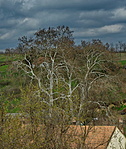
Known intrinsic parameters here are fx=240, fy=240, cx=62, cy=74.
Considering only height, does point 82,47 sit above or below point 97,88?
above

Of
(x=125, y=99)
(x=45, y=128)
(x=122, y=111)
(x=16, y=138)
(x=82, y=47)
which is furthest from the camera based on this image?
(x=125, y=99)

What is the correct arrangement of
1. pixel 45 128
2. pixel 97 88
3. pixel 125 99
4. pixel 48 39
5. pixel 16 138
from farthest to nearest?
pixel 125 99 → pixel 48 39 → pixel 97 88 → pixel 45 128 → pixel 16 138

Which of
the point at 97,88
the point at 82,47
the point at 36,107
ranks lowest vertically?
the point at 97,88

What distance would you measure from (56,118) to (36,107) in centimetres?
88

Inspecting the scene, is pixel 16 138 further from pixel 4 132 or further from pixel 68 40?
pixel 68 40

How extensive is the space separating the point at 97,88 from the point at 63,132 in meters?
15.8

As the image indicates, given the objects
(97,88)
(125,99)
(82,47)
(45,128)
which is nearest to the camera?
(45,128)

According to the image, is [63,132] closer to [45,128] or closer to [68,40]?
[45,128]

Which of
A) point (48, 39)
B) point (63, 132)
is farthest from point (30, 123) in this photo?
point (48, 39)

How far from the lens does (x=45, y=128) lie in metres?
9.19

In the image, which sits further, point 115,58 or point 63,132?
point 115,58

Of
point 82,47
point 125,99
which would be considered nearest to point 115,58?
point 82,47

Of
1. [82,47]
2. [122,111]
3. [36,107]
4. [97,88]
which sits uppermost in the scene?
[82,47]

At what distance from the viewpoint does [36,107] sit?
9312 mm
